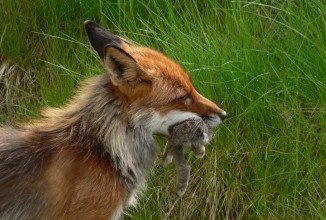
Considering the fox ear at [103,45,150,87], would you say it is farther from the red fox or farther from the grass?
the grass

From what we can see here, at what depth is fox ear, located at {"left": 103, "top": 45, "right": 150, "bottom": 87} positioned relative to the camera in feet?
14.3

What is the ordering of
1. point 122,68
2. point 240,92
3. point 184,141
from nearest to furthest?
point 122,68 → point 184,141 → point 240,92

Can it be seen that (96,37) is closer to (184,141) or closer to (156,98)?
(156,98)

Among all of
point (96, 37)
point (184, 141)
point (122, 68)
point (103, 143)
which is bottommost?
point (184, 141)

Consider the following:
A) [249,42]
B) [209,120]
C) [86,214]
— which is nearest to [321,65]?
[249,42]

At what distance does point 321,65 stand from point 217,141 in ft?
3.08

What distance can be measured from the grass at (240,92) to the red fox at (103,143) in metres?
0.96

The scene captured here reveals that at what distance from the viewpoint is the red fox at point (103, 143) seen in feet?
14.8

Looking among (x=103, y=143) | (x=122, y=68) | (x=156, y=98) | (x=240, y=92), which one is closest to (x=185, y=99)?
(x=156, y=98)

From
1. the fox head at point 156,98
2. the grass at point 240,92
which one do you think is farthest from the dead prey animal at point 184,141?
the grass at point 240,92

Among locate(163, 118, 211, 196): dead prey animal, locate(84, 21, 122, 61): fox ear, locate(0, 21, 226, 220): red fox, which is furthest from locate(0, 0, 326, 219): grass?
locate(84, 21, 122, 61): fox ear

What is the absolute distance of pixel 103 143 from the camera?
15.3 ft

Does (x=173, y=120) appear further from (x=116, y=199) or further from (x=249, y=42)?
(x=249, y=42)

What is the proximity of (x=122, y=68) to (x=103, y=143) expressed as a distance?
493mm
